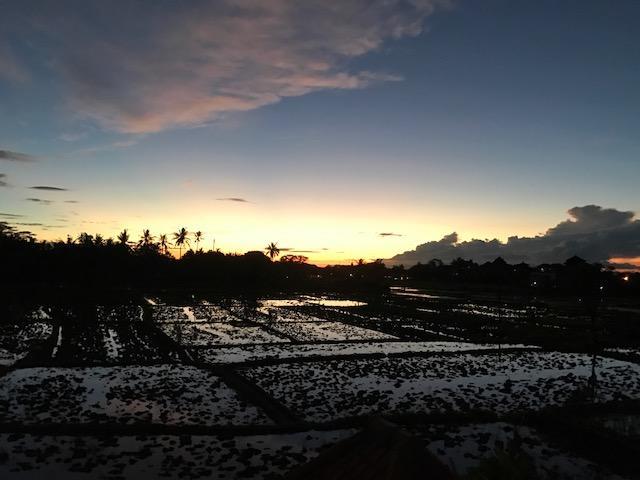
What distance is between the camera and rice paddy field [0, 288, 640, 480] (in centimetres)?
1062

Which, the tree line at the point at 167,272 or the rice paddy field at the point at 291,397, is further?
the tree line at the point at 167,272

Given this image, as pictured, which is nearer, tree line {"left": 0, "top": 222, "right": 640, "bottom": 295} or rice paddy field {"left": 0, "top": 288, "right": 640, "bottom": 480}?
rice paddy field {"left": 0, "top": 288, "right": 640, "bottom": 480}

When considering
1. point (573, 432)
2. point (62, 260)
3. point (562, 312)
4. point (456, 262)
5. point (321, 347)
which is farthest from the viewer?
point (456, 262)

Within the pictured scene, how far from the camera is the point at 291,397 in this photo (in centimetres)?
1602

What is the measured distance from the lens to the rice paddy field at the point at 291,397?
10625 mm

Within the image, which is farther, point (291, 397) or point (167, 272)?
point (167, 272)

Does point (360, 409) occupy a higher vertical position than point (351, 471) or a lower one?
lower

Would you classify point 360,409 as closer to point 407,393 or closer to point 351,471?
point 407,393

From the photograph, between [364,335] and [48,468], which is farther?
[364,335]

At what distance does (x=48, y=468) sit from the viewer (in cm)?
982

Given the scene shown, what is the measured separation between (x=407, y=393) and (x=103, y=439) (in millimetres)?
9850

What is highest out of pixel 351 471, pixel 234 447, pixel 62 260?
pixel 62 260

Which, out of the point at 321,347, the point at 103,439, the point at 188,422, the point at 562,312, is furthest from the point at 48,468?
the point at 562,312

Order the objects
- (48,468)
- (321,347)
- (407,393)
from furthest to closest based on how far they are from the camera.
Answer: (321,347)
(407,393)
(48,468)
